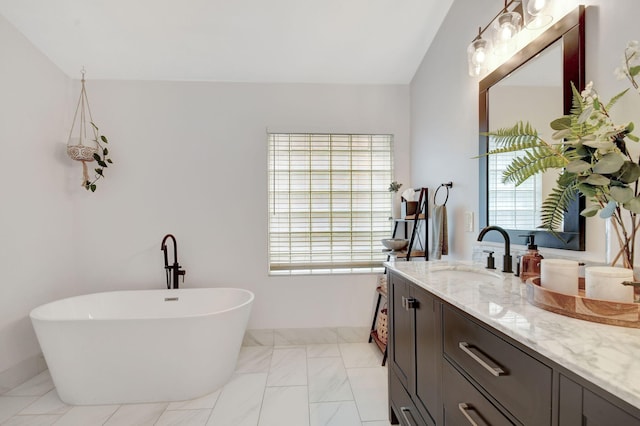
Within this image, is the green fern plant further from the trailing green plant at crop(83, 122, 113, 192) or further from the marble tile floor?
the trailing green plant at crop(83, 122, 113, 192)

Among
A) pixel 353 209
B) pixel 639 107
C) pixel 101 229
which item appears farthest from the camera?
pixel 353 209

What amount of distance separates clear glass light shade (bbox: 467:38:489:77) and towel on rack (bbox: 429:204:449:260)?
92cm

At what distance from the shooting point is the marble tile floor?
1792 millimetres

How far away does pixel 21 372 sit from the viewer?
7.29 ft

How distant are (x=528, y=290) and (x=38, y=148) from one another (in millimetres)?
3437

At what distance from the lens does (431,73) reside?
2447 mm

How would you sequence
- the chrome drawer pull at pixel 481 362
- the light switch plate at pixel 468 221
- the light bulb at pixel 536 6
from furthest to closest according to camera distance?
the light switch plate at pixel 468 221 → the light bulb at pixel 536 6 → the chrome drawer pull at pixel 481 362

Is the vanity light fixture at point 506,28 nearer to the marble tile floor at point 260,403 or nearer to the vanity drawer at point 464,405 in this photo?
the vanity drawer at point 464,405

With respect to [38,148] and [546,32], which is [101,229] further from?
[546,32]

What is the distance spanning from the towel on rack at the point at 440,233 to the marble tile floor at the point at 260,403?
1.07 meters

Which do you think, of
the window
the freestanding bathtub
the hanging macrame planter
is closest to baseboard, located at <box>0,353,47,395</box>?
the freestanding bathtub

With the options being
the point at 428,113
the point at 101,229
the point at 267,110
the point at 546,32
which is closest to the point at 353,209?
the point at 428,113

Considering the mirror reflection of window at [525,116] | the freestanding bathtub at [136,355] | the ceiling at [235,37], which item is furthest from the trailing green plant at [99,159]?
the mirror reflection of window at [525,116]

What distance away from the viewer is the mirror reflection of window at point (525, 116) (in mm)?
1299
